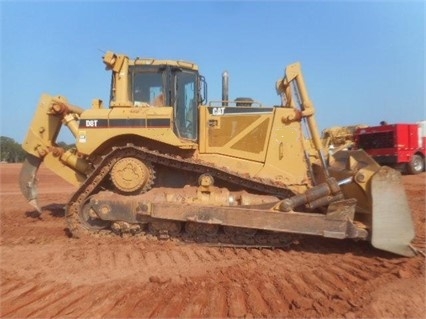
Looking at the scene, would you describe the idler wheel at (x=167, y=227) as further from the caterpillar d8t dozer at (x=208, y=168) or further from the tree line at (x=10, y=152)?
the tree line at (x=10, y=152)

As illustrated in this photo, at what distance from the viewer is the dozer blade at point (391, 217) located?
5.95 meters

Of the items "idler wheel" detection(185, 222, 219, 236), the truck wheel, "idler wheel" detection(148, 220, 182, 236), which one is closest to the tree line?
the truck wheel

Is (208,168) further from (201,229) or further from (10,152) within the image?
(10,152)

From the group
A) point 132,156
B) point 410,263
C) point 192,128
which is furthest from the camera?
point 192,128

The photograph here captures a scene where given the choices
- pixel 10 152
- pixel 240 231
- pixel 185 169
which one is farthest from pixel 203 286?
pixel 10 152

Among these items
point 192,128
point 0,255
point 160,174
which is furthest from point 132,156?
point 0,255

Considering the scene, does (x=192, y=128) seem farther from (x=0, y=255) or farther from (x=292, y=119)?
(x=0, y=255)

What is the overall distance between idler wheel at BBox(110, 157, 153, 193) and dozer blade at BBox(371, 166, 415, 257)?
365 cm

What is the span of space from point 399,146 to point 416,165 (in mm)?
1674

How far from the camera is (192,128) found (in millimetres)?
7562

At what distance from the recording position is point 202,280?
521 cm

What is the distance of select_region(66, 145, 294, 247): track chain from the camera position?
21.9 ft

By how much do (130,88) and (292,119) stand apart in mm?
2995

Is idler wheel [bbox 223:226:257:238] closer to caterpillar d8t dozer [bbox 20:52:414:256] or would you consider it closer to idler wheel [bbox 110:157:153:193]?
caterpillar d8t dozer [bbox 20:52:414:256]
